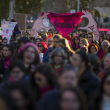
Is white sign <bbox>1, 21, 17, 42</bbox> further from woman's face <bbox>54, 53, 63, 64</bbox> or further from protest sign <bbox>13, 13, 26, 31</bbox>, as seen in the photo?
woman's face <bbox>54, 53, 63, 64</bbox>

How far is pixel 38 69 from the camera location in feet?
13.0

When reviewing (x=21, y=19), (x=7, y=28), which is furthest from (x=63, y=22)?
(x=21, y=19)

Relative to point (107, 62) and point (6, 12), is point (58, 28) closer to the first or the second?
point (107, 62)

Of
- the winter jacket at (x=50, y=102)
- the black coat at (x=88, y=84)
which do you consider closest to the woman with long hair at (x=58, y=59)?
the black coat at (x=88, y=84)

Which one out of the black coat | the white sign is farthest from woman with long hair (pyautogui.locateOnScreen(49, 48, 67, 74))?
the white sign

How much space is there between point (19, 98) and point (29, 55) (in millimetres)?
1872

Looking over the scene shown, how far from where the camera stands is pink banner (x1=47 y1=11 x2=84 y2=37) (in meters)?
11.8

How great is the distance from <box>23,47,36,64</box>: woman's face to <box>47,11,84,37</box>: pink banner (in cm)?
674

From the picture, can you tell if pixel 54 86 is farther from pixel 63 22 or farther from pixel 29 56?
pixel 63 22

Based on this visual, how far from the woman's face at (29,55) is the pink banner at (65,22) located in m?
6.74

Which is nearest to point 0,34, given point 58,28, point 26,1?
point 58,28

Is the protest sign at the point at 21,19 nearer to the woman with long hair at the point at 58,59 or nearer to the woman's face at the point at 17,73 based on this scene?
the woman with long hair at the point at 58,59

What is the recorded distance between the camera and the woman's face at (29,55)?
16.2 feet

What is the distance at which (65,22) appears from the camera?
473 inches
